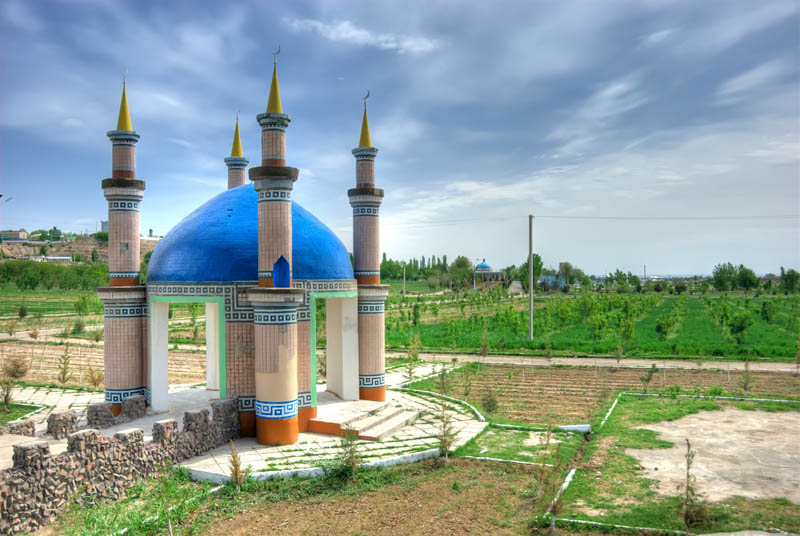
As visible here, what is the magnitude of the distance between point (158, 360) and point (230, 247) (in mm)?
2912

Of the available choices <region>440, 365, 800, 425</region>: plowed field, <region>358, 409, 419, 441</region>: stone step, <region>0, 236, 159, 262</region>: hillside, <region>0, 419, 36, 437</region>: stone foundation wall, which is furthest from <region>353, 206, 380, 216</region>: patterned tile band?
<region>0, 236, 159, 262</region>: hillside

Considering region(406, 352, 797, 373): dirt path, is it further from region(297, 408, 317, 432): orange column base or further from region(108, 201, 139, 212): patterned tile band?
region(108, 201, 139, 212): patterned tile band

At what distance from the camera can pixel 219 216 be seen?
11922mm

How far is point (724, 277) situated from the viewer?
73.4 metres

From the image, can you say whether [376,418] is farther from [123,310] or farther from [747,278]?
[747,278]

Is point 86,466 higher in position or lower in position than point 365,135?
lower

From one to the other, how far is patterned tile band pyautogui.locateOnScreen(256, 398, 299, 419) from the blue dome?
8.48 ft

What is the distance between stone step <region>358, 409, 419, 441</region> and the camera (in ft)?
35.0

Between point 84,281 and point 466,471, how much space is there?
60823mm

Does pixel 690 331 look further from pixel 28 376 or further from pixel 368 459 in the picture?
pixel 28 376

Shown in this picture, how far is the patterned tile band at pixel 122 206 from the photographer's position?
12.1 metres

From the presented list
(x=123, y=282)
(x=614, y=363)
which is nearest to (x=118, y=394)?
(x=123, y=282)

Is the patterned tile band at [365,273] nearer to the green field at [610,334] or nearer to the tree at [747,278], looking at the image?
the green field at [610,334]

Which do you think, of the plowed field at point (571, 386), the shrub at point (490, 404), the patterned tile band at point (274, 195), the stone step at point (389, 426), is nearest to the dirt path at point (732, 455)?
the plowed field at point (571, 386)
